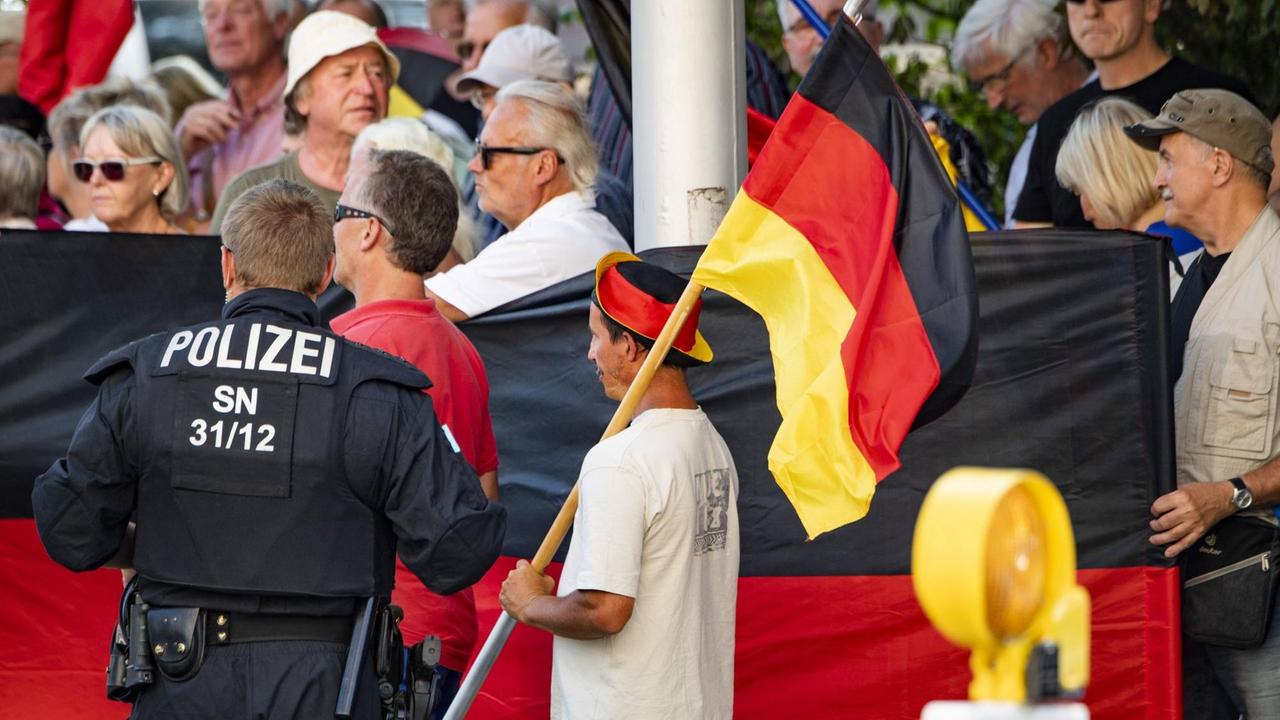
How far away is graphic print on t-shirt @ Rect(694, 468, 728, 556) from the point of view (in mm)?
4234

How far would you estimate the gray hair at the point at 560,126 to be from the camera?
5.80 metres

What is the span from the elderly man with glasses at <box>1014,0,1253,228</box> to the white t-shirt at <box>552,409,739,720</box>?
124 inches

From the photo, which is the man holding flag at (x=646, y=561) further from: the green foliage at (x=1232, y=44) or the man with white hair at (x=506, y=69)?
the green foliage at (x=1232, y=44)

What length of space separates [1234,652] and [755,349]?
1556mm

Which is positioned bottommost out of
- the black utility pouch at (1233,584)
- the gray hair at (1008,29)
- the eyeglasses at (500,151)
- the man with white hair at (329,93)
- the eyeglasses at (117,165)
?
the black utility pouch at (1233,584)

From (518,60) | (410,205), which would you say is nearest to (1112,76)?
(518,60)

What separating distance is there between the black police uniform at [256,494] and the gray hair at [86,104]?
4.37 meters

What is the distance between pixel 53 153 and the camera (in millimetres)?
8688

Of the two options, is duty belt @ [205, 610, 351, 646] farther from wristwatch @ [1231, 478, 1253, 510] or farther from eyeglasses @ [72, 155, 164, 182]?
eyeglasses @ [72, 155, 164, 182]

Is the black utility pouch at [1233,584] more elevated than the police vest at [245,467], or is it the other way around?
the police vest at [245,467]

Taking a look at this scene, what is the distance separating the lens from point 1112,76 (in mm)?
7211

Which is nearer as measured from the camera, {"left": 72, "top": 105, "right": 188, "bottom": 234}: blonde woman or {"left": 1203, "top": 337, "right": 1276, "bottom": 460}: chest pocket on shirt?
{"left": 1203, "top": 337, "right": 1276, "bottom": 460}: chest pocket on shirt

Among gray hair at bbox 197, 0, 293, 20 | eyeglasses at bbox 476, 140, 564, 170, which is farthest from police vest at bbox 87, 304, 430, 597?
gray hair at bbox 197, 0, 293, 20

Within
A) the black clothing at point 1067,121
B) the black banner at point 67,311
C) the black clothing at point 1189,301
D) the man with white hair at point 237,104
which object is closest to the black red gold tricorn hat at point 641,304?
the black clothing at point 1189,301
